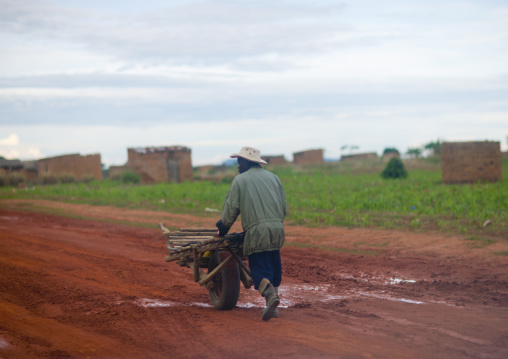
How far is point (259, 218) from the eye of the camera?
20.0 feet

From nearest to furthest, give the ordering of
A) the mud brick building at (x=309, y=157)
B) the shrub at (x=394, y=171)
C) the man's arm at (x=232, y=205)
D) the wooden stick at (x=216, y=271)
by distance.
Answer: the man's arm at (x=232, y=205) → the wooden stick at (x=216, y=271) → the shrub at (x=394, y=171) → the mud brick building at (x=309, y=157)

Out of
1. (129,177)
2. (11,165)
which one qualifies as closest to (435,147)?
(129,177)

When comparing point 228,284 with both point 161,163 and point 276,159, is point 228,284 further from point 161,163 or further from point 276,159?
point 276,159

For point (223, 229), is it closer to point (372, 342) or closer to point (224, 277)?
point (224, 277)

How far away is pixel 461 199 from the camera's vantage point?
17609mm

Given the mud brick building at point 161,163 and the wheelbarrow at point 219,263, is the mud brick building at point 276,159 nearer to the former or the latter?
the mud brick building at point 161,163

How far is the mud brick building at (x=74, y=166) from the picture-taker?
131 ft

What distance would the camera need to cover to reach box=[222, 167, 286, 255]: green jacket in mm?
6070

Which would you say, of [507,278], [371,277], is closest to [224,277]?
[371,277]

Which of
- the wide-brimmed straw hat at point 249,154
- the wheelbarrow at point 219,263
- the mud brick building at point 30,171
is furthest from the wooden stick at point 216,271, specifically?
the mud brick building at point 30,171

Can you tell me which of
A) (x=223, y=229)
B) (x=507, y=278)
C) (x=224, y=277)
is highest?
(x=223, y=229)

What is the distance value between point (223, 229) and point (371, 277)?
359 centimetres

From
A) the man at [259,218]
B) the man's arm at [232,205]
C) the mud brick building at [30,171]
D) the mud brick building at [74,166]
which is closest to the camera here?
the man at [259,218]

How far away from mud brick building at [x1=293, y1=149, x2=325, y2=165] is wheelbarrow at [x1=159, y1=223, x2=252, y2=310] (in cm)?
4195
